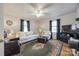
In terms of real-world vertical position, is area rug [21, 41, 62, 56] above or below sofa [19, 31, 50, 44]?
below

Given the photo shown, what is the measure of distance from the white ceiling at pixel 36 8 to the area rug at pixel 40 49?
54cm

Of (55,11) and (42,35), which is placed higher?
(55,11)

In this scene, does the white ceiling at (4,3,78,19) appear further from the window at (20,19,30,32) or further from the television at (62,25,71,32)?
the television at (62,25,71,32)

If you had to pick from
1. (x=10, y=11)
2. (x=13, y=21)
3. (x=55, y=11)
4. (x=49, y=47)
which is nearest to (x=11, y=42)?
(x=13, y=21)

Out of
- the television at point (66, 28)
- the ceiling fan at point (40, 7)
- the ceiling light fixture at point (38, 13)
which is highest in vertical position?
the ceiling fan at point (40, 7)

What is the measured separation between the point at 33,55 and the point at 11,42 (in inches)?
18.5

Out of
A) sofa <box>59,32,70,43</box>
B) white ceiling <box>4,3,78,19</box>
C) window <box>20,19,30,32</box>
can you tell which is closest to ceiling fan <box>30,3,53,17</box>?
white ceiling <box>4,3,78,19</box>

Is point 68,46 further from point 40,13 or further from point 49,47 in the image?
point 40,13

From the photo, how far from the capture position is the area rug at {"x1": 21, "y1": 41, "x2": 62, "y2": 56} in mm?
1803

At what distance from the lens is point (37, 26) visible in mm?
1876

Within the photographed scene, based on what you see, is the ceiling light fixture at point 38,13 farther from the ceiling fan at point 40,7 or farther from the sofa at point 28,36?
the sofa at point 28,36

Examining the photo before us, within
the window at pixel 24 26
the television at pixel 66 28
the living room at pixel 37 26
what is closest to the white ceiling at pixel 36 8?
the living room at pixel 37 26

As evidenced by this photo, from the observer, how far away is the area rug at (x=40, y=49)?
71.0 inches

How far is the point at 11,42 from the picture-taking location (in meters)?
1.81
